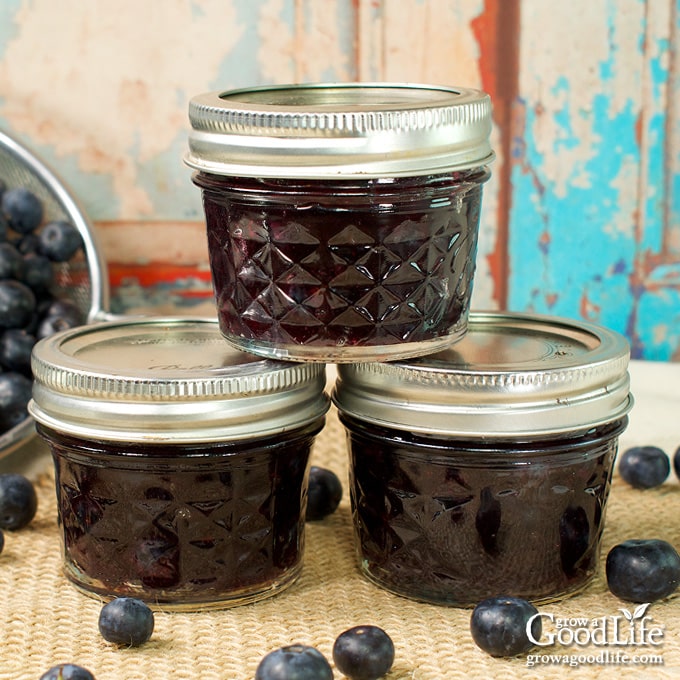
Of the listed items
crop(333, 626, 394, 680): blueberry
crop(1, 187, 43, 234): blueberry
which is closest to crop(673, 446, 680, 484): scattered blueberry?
crop(333, 626, 394, 680): blueberry

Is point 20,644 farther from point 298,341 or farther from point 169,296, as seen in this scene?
point 169,296

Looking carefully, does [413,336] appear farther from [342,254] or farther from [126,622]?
[126,622]

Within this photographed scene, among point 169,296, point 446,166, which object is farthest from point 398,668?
point 169,296

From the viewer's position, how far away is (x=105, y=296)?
2.75 metres

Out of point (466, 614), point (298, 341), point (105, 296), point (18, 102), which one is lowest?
point (466, 614)

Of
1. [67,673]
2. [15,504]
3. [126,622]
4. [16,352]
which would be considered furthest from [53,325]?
[67,673]

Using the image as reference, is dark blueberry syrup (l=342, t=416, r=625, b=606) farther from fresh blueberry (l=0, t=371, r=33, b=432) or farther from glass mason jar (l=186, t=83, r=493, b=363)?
fresh blueberry (l=0, t=371, r=33, b=432)

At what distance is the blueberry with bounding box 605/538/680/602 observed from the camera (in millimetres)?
1706

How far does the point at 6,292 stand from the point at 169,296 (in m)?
0.56

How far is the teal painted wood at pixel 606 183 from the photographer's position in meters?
2.67

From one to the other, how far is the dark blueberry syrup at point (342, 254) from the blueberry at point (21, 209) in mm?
1171

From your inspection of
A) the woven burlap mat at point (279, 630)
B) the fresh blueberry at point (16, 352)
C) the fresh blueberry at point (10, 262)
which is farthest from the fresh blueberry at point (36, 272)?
the woven burlap mat at point (279, 630)

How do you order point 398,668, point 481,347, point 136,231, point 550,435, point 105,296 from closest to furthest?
point 398,668 → point 550,435 → point 481,347 → point 105,296 → point 136,231

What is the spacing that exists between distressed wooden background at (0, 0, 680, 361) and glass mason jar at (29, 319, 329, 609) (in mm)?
1215
